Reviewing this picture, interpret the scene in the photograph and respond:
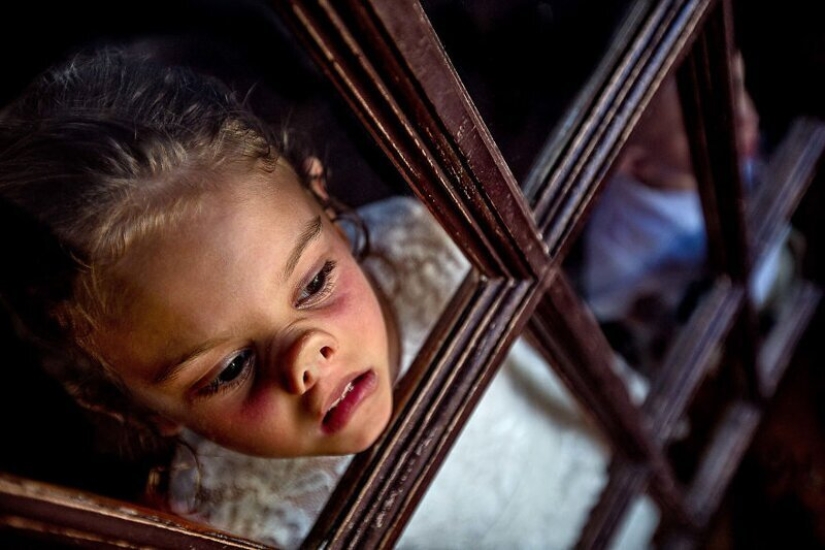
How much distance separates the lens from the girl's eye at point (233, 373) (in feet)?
1.13

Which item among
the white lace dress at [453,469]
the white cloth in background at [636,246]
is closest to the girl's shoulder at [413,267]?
the white lace dress at [453,469]

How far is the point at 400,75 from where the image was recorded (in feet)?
1.03

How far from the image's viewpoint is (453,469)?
53 cm

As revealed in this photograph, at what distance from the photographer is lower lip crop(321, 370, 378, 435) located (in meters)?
0.39

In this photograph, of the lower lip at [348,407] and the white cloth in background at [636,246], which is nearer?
the lower lip at [348,407]

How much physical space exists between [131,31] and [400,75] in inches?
4.7

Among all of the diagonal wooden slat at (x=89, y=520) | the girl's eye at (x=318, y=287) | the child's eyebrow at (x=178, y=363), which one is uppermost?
the girl's eye at (x=318, y=287)

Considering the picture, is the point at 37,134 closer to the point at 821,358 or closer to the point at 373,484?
the point at 373,484

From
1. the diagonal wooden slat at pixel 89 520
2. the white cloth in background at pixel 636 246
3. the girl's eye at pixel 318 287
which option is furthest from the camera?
the white cloth in background at pixel 636 246

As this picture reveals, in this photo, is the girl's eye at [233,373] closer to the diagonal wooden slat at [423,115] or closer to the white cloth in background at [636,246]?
the diagonal wooden slat at [423,115]

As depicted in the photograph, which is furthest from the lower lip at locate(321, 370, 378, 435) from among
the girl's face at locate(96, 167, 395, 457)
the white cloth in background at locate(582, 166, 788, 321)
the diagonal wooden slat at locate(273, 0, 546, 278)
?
the white cloth in background at locate(582, 166, 788, 321)

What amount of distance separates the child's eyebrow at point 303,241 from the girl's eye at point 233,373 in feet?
0.16

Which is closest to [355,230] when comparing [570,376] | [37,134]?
[37,134]

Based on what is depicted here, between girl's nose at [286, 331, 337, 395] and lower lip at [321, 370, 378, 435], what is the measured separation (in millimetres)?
34
